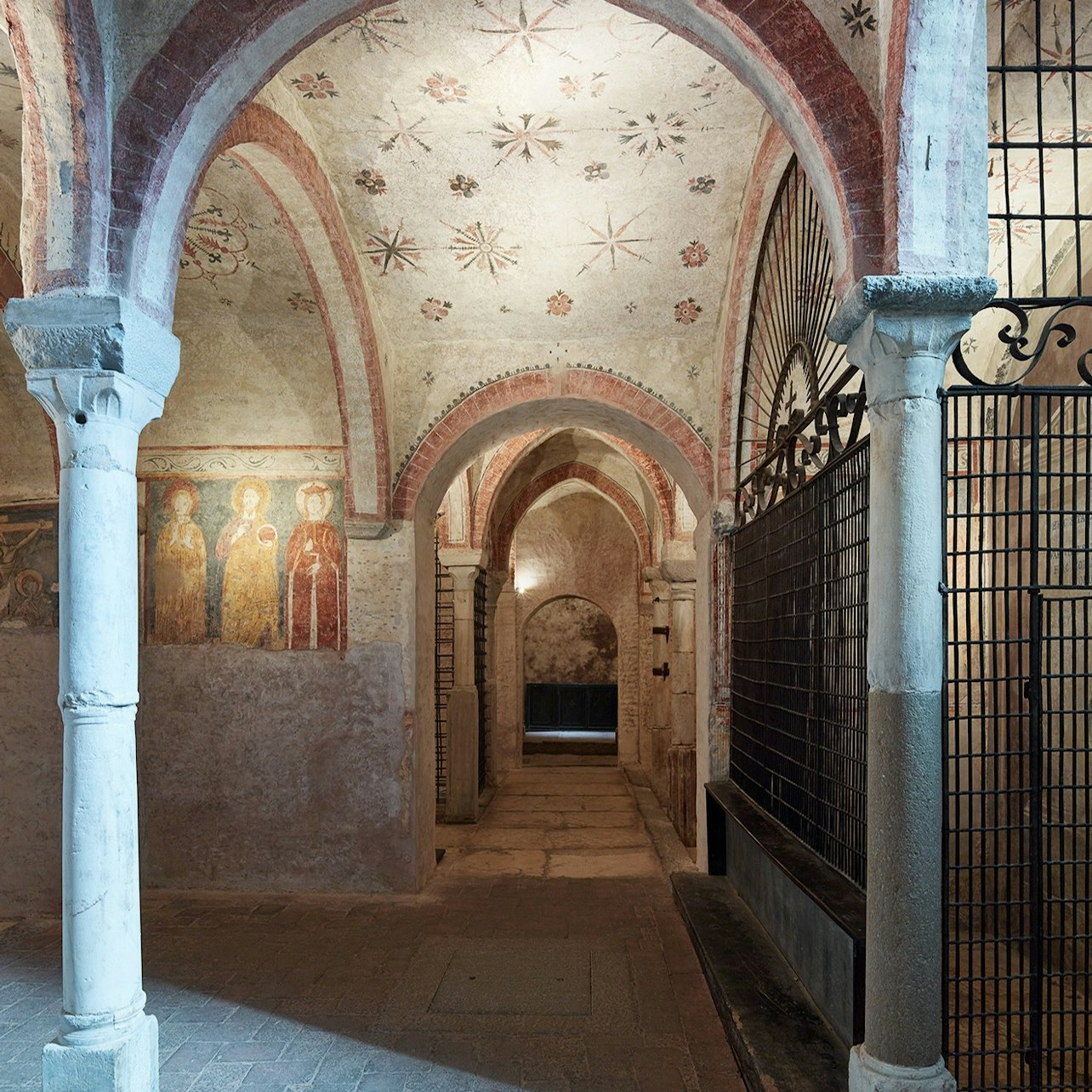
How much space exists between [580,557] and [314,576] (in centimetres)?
984

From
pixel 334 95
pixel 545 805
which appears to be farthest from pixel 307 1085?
pixel 545 805

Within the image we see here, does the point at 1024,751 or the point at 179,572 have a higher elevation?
the point at 179,572

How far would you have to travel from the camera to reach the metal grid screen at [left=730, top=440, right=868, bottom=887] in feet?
13.6

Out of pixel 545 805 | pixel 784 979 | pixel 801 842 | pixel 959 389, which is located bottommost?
pixel 545 805

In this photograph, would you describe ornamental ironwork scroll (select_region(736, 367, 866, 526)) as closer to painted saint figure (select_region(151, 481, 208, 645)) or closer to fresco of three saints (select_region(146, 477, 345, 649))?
fresco of three saints (select_region(146, 477, 345, 649))

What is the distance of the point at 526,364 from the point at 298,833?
3.96 m

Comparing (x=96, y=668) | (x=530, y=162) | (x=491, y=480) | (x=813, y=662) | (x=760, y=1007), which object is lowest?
(x=760, y=1007)

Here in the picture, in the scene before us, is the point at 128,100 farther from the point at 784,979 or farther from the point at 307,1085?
the point at 784,979

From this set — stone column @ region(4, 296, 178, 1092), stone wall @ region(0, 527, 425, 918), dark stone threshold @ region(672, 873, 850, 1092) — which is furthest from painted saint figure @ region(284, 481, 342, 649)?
stone column @ region(4, 296, 178, 1092)

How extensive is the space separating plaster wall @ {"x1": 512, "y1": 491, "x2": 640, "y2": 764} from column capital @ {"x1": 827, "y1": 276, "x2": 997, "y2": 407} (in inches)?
517

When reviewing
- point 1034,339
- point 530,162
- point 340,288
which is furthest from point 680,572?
point 530,162

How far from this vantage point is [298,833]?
7.23 metres

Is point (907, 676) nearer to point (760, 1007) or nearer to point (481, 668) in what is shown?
point (760, 1007)

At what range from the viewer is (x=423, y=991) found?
5.28 meters
